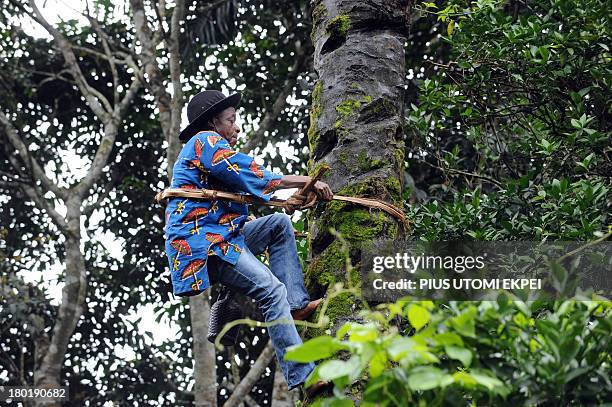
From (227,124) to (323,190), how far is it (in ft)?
2.56

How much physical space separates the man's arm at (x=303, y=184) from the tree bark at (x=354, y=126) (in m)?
0.07

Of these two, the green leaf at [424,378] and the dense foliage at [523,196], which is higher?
the dense foliage at [523,196]

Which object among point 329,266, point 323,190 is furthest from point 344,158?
point 329,266

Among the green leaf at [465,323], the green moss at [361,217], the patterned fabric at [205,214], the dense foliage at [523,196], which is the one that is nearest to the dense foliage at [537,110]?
the dense foliage at [523,196]

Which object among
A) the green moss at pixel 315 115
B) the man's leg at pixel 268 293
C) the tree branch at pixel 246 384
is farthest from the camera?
the tree branch at pixel 246 384

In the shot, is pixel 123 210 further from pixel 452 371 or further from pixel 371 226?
pixel 452 371

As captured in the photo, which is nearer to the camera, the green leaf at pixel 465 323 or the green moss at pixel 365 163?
the green leaf at pixel 465 323

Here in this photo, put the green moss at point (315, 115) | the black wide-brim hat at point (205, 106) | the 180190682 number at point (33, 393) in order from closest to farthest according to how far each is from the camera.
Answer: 1. the green moss at point (315, 115)
2. the black wide-brim hat at point (205, 106)
3. the 180190682 number at point (33, 393)

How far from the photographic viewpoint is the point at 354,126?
151 inches

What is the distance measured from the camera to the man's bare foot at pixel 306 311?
12.4ft

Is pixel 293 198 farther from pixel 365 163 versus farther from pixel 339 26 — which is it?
pixel 339 26

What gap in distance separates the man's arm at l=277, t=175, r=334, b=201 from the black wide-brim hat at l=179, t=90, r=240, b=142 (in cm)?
52

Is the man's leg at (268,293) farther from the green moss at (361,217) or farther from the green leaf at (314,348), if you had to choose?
the green leaf at (314,348)

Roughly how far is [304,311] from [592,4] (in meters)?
2.61
